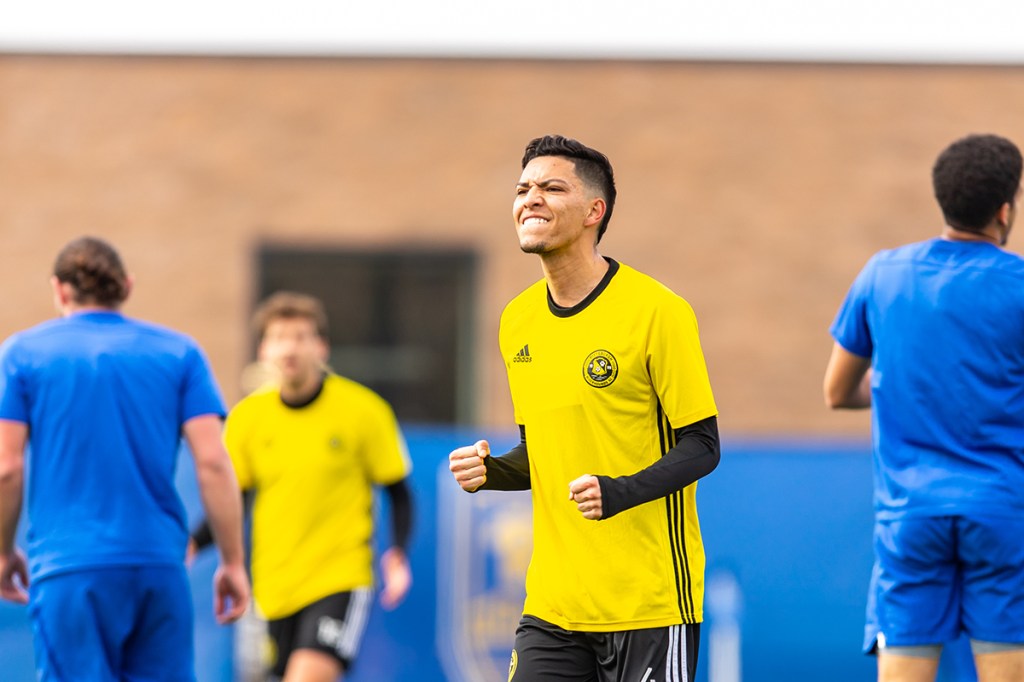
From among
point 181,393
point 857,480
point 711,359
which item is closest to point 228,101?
point 711,359

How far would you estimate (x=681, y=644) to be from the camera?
451 centimetres

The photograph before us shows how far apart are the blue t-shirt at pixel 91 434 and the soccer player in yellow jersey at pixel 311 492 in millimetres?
1653

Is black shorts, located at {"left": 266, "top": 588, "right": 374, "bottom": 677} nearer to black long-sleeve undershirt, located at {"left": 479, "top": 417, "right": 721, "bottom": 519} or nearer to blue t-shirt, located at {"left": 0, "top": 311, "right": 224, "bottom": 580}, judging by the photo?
blue t-shirt, located at {"left": 0, "top": 311, "right": 224, "bottom": 580}

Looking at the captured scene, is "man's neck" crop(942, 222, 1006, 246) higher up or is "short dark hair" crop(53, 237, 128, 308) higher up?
"man's neck" crop(942, 222, 1006, 246)

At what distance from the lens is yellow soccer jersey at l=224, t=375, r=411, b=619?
757cm

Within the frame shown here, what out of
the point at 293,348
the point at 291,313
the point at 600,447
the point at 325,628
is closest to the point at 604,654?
the point at 600,447

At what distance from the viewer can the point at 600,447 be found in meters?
4.53

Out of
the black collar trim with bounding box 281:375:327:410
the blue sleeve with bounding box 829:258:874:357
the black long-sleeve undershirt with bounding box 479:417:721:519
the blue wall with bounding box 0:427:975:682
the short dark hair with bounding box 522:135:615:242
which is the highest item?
the short dark hair with bounding box 522:135:615:242

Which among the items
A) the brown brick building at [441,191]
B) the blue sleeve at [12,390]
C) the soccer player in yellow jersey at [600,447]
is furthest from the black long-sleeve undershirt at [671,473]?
the brown brick building at [441,191]

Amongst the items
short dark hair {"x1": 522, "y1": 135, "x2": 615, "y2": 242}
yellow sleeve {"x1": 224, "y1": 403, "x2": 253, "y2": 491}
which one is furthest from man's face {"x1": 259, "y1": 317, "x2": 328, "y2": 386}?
short dark hair {"x1": 522, "y1": 135, "x2": 615, "y2": 242}

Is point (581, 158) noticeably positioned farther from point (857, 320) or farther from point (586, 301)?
point (857, 320)

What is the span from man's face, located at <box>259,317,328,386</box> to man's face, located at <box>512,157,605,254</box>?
3.29 m

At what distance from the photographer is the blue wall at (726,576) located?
400 inches

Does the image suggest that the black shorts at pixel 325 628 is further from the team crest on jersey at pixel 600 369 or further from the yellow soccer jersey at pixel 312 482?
the team crest on jersey at pixel 600 369
